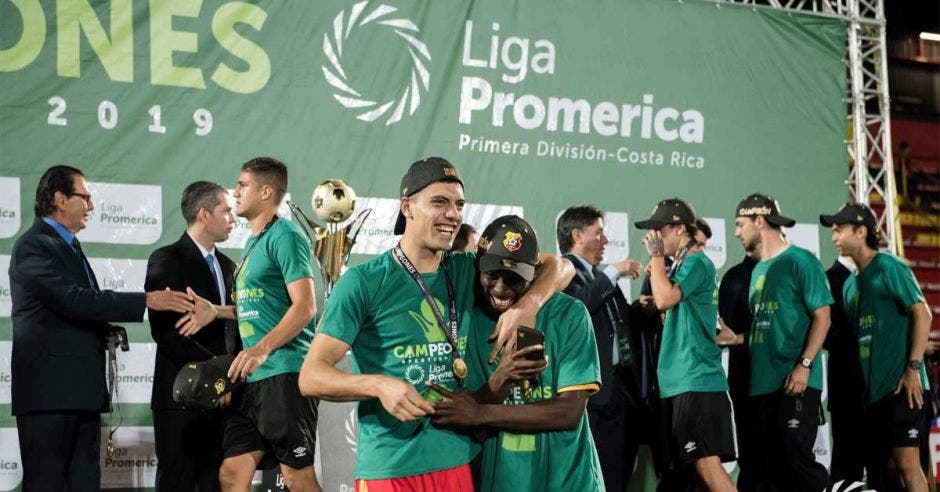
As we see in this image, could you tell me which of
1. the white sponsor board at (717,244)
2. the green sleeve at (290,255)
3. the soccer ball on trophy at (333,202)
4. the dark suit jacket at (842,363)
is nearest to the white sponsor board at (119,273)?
the soccer ball on trophy at (333,202)

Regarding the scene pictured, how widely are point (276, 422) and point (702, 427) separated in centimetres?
255

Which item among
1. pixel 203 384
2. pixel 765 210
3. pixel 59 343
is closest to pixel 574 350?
pixel 203 384

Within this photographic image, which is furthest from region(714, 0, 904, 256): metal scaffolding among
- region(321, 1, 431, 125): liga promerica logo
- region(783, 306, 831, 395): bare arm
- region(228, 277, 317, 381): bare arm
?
region(228, 277, 317, 381): bare arm

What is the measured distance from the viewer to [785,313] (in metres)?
6.52

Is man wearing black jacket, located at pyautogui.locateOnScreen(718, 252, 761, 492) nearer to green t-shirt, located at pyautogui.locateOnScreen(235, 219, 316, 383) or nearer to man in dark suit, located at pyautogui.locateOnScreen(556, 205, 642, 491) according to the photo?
man in dark suit, located at pyautogui.locateOnScreen(556, 205, 642, 491)

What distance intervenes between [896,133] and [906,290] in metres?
10.3

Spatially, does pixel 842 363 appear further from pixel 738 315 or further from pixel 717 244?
pixel 717 244

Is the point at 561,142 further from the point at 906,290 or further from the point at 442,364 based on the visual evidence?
the point at 442,364

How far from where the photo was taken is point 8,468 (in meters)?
6.20

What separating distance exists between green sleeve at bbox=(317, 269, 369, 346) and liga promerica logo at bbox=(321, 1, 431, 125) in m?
4.16

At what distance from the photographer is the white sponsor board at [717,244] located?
26.5 feet

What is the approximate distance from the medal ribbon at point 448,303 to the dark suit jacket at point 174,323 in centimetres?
249

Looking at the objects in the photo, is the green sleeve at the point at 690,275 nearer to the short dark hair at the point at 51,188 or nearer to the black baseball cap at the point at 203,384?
the black baseball cap at the point at 203,384

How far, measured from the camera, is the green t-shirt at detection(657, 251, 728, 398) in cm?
601
